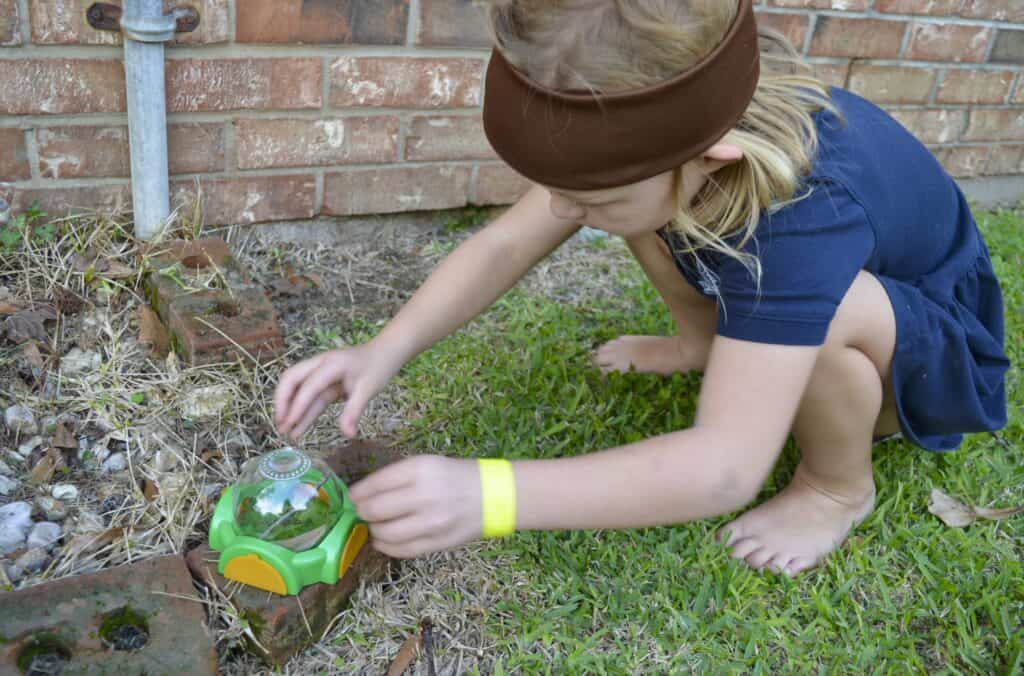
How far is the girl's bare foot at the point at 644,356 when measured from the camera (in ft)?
6.63

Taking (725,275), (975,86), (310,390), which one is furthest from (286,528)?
(975,86)

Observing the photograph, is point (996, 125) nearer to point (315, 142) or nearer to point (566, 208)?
point (315, 142)

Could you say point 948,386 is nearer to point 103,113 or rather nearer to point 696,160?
point 696,160

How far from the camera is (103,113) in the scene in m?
2.00

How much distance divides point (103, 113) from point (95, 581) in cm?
107

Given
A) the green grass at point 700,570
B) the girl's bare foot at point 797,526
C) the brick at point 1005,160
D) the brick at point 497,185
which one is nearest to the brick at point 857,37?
the brick at point 1005,160

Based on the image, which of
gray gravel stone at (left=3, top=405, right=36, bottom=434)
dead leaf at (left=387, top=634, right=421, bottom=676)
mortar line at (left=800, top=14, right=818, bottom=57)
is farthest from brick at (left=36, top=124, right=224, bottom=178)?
mortar line at (left=800, top=14, right=818, bottom=57)

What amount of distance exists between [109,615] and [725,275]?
0.97 metres

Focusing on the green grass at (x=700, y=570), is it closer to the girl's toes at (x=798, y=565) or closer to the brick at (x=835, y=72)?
the girl's toes at (x=798, y=565)

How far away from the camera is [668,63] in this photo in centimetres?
113

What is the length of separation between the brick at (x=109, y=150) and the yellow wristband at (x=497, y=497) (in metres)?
1.26

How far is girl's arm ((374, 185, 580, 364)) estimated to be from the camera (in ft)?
5.25

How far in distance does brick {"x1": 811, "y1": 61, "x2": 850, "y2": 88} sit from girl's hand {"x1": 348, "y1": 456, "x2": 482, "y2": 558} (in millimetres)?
2024

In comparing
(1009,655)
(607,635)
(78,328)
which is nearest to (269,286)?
(78,328)
